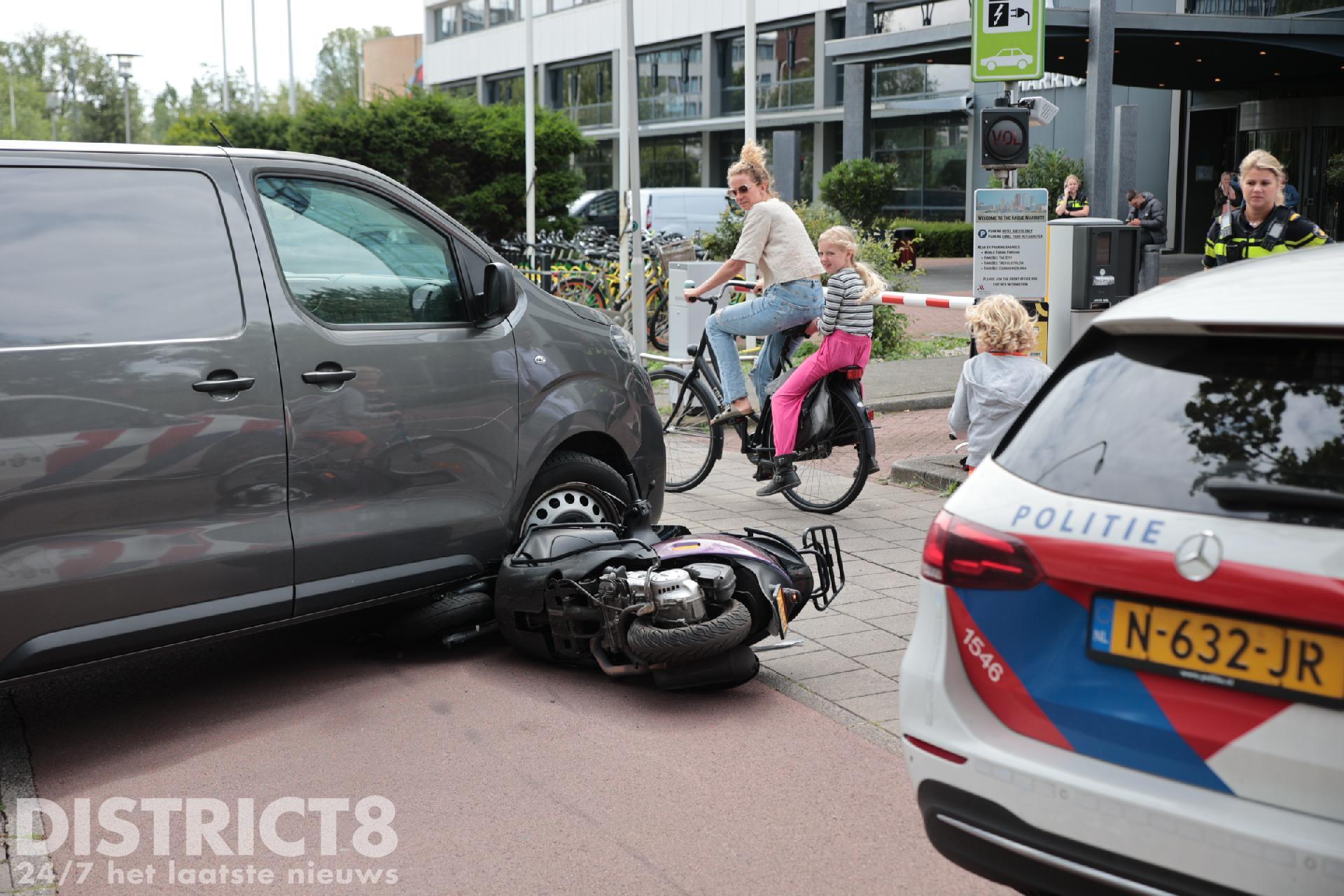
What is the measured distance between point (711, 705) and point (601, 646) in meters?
0.46

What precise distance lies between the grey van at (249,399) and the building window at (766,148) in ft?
127

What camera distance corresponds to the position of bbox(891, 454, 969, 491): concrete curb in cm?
826

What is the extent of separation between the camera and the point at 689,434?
8734mm

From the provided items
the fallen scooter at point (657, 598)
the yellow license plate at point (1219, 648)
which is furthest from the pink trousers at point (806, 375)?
the yellow license plate at point (1219, 648)

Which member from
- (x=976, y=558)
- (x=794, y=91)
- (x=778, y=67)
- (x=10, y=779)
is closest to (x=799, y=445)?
(x=10, y=779)

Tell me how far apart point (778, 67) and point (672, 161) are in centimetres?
776

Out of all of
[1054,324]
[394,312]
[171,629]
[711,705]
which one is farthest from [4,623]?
[1054,324]

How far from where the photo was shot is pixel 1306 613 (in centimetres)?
227

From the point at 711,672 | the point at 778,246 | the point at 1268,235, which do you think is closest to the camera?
the point at 711,672

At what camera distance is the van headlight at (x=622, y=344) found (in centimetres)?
587

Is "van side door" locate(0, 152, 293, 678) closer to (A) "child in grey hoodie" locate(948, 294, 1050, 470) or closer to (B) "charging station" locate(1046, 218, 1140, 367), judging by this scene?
(A) "child in grey hoodie" locate(948, 294, 1050, 470)

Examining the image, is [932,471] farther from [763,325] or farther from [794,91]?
[794,91]

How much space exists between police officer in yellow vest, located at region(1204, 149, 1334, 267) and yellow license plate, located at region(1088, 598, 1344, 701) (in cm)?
568

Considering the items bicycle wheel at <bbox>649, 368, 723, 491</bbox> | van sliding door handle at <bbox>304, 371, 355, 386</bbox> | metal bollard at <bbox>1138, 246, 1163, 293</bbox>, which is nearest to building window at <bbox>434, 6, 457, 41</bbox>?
metal bollard at <bbox>1138, 246, 1163, 293</bbox>
